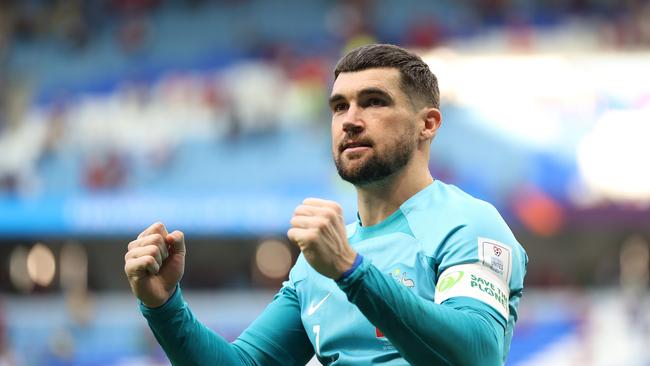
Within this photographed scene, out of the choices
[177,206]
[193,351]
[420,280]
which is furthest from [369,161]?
[177,206]

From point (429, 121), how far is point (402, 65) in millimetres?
203

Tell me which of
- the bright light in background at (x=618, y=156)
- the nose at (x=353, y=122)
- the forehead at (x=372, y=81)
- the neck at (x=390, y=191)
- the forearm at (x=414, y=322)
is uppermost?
the bright light in background at (x=618, y=156)

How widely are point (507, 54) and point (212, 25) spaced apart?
208 inches

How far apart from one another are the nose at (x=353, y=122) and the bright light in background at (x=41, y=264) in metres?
17.4

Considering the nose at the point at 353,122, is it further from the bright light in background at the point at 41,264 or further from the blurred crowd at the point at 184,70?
the bright light in background at the point at 41,264

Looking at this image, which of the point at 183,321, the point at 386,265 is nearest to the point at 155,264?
the point at 183,321

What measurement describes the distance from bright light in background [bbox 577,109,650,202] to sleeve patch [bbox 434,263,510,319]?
49.2 ft

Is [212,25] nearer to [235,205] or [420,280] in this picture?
[235,205]

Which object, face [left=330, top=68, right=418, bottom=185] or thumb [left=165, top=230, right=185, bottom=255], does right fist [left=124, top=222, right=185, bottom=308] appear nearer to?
thumb [left=165, top=230, right=185, bottom=255]

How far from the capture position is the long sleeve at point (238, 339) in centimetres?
330

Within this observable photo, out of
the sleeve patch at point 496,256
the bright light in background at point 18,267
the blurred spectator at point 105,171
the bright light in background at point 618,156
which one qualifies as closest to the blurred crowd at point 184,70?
the blurred spectator at point 105,171

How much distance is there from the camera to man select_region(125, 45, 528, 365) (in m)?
2.86

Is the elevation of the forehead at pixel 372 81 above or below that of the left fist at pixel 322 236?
above

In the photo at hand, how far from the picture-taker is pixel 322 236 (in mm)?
2691
